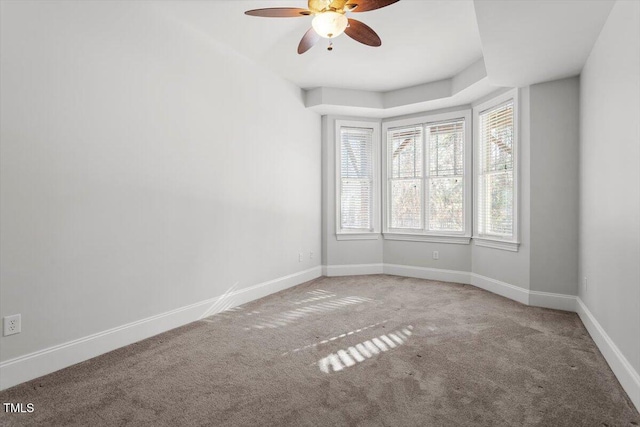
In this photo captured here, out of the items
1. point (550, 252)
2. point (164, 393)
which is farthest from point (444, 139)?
point (164, 393)

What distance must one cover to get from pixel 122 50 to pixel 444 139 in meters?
4.27

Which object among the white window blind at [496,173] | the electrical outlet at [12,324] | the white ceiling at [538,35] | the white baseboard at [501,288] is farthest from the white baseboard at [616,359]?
the electrical outlet at [12,324]

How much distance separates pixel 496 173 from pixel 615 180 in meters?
2.15

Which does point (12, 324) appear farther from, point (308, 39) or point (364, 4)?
point (364, 4)

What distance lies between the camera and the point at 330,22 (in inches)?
97.9

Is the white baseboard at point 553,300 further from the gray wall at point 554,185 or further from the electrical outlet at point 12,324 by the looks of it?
the electrical outlet at point 12,324

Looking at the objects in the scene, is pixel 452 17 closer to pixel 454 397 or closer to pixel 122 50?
pixel 122 50

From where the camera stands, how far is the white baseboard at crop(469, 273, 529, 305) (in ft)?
13.5

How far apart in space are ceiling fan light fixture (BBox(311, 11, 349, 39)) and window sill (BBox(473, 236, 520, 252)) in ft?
10.6

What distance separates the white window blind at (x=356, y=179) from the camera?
5.77 meters

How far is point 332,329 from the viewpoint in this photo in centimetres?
329

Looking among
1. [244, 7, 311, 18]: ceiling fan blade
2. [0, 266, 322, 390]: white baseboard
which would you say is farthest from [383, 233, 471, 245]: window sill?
[244, 7, 311, 18]: ceiling fan blade

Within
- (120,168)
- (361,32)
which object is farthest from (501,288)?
(120,168)

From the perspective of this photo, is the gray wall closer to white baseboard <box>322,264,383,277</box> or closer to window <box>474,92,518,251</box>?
window <box>474,92,518,251</box>
